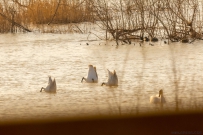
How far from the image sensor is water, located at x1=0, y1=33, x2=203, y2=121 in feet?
23.8

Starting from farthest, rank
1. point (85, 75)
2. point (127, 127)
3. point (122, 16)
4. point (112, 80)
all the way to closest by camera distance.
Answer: point (122, 16)
point (85, 75)
point (112, 80)
point (127, 127)

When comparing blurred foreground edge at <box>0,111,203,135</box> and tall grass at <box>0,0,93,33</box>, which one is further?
tall grass at <box>0,0,93,33</box>

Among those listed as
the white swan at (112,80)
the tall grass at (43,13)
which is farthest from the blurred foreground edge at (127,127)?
the tall grass at (43,13)

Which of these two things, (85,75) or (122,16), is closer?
(85,75)

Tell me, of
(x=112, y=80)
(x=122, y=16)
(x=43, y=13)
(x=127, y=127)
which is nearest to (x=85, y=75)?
(x=112, y=80)

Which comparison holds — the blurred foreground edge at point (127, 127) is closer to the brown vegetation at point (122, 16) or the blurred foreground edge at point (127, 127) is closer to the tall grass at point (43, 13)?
the brown vegetation at point (122, 16)

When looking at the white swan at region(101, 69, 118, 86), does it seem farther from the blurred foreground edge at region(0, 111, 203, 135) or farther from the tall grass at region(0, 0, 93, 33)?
the tall grass at region(0, 0, 93, 33)

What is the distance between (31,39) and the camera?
52.7 ft

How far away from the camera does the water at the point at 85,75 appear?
724cm

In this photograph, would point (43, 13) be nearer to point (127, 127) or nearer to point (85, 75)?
point (85, 75)

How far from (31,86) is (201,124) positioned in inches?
218

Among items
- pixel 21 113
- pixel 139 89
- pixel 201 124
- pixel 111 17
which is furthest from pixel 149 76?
pixel 201 124

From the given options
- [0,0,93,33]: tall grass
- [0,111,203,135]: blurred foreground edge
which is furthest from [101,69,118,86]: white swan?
[0,0,93,33]: tall grass

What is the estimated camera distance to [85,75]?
10.2m
